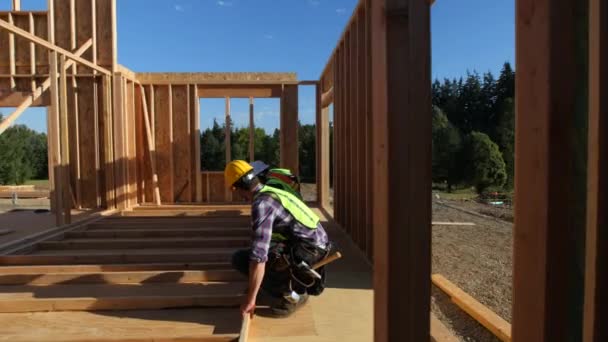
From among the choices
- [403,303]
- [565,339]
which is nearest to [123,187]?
[403,303]

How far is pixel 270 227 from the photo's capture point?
2547 millimetres

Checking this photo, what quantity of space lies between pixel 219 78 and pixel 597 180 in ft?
28.8

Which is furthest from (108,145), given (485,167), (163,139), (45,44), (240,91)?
(485,167)

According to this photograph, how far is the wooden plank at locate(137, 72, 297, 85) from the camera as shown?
880 centimetres

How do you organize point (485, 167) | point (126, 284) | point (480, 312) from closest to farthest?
1. point (480, 312)
2. point (126, 284)
3. point (485, 167)

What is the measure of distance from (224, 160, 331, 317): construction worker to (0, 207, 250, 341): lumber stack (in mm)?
366

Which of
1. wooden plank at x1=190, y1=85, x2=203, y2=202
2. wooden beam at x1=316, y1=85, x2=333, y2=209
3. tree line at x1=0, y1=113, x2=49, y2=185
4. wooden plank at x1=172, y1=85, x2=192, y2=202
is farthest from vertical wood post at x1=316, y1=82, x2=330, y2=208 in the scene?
tree line at x1=0, y1=113, x2=49, y2=185

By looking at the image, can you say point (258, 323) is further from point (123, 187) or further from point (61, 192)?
point (123, 187)

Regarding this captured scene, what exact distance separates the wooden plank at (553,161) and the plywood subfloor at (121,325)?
2.02 meters

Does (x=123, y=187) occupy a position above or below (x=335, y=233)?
above

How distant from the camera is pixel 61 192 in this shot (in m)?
5.76

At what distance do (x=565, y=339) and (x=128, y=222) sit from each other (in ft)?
20.7

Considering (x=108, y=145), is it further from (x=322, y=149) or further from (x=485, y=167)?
(x=485, y=167)

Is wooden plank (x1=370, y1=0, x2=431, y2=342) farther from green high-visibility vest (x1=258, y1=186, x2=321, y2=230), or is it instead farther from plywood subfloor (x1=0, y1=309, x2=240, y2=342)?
plywood subfloor (x1=0, y1=309, x2=240, y2=342)
